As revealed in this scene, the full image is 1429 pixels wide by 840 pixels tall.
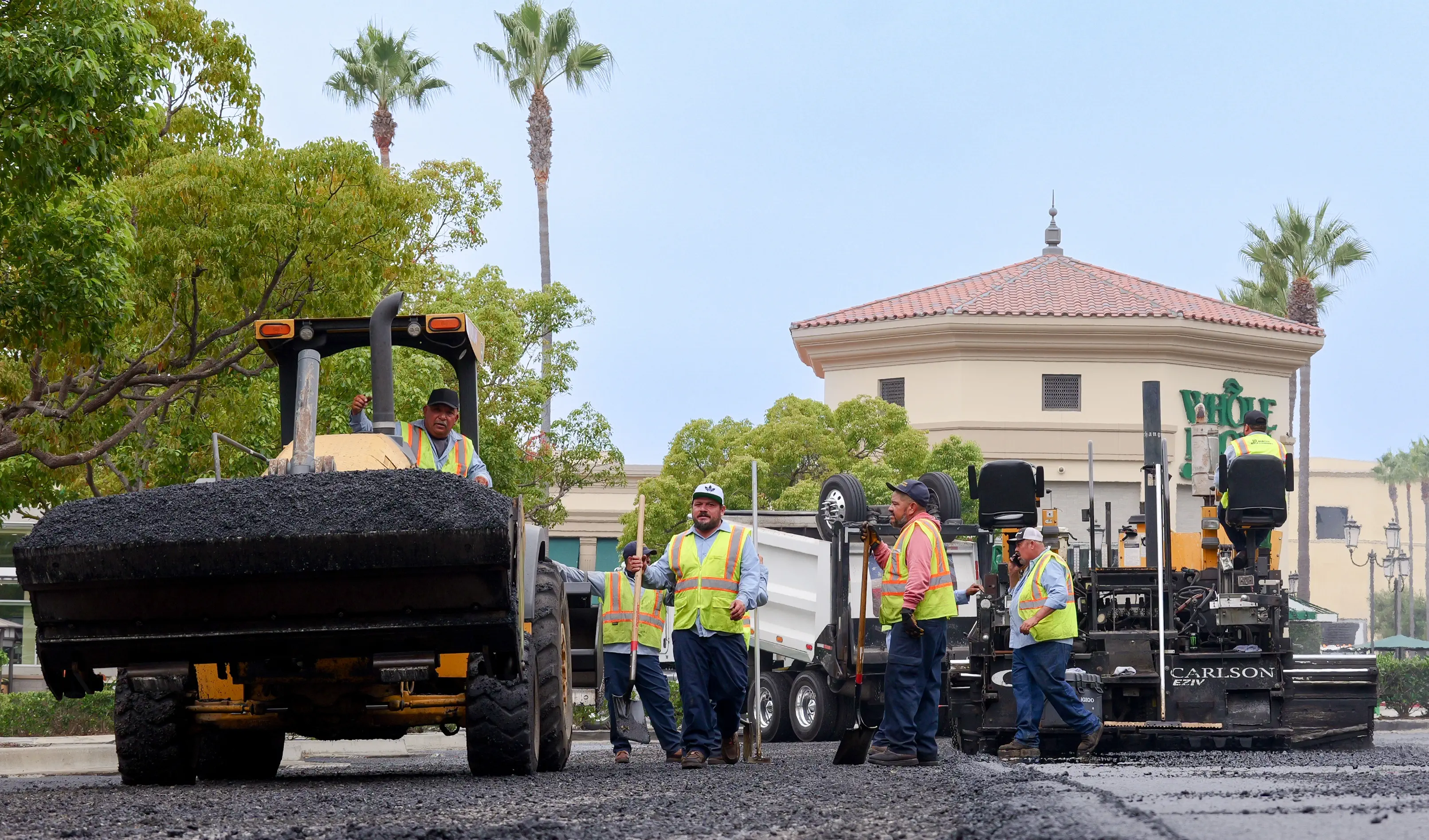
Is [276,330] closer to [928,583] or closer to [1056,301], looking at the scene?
[928,583]

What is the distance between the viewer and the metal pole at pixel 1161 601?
12.4 metres

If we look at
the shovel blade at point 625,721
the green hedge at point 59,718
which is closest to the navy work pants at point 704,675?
the shovel blade at point 625,721

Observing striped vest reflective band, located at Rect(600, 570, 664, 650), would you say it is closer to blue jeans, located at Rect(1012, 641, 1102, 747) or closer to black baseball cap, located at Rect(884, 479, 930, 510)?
black baseball cap, located at Rect(884, 479, 930, 510)

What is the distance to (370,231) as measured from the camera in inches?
685

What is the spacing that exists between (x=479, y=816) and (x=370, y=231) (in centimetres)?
1173

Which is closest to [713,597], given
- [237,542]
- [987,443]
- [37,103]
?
[237,542]

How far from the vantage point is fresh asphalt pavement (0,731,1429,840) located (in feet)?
18.4

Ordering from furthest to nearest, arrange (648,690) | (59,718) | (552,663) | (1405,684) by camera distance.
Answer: (1405,684) < (59,718) < (648,690) < (552,663)

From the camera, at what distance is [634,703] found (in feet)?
42.1

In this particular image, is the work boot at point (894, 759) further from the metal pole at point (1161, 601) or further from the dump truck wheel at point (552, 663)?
the metal pole at point (1161, 601)

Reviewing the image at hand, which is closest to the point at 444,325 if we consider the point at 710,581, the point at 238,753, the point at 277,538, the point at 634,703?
the point at 710,581

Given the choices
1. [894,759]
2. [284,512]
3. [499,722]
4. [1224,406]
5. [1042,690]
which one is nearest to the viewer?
[284,512]

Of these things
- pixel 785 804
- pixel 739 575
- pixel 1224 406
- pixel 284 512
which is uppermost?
pixel 1224 406

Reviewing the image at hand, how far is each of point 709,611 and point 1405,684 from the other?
20.7 meters
